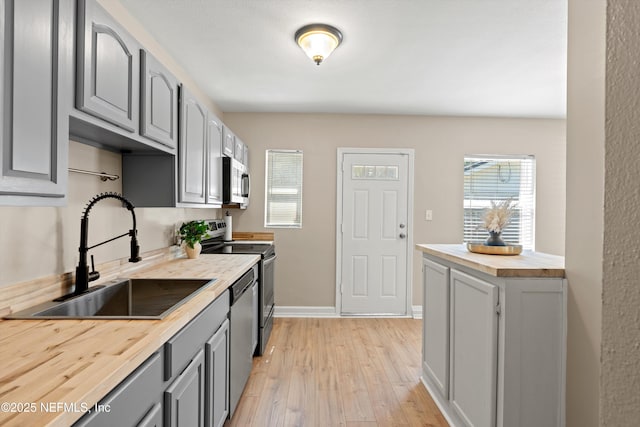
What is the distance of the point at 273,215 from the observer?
167 inches

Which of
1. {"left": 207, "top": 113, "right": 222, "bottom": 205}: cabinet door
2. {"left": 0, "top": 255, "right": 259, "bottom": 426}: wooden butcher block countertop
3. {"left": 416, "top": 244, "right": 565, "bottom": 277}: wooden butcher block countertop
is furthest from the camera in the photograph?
{"left": 207, "top": 113, "right": 222, "bottom": 205}: cabinet door

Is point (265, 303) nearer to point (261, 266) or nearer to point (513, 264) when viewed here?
point (261, 266)

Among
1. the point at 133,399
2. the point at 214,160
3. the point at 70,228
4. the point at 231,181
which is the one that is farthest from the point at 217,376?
the point at 231,181

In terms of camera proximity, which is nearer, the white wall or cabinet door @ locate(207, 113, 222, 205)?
cabinet door @ locate(207, 113, 222, 205)

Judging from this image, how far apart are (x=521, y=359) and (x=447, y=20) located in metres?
2.02

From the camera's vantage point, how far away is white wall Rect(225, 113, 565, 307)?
4.21 m

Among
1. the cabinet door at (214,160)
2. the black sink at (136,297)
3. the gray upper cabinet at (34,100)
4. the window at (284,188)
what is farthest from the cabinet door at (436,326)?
the window at (284,188)

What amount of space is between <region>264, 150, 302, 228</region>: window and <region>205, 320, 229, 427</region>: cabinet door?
2.41 meters

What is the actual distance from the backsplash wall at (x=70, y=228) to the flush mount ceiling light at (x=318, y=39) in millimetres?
1412

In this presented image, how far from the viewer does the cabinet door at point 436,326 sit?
2.08m

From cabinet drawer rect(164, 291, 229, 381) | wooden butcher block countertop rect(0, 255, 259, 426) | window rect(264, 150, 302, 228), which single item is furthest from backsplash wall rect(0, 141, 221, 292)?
window rect(264, 150, 302, 228)

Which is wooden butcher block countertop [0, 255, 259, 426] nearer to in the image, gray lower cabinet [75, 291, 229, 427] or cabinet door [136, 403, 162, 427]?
gray lower cabinet [75, 291, 229, 427]

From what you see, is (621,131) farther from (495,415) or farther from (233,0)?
(233,0)

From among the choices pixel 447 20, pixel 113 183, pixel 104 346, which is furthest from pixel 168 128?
pixel 447 20
